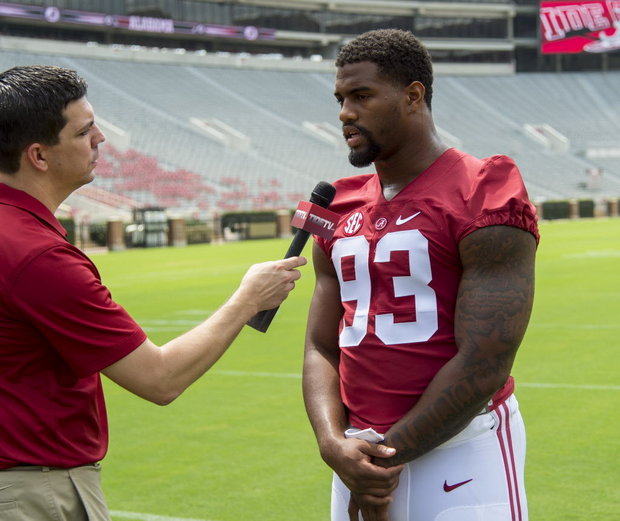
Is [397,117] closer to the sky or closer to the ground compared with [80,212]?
closer to the sky

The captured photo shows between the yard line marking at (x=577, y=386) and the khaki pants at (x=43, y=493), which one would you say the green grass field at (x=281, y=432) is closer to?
the yard line marking at (x=577, y=386)

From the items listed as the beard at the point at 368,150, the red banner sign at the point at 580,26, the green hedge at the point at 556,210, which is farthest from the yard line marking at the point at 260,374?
the red banner sign at the point at 580,26

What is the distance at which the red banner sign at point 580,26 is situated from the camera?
7625 cm

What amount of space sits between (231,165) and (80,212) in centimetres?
1458

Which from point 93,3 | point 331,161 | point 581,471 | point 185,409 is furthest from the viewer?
point 93,3

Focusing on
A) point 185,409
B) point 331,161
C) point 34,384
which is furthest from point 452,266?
point 331,161

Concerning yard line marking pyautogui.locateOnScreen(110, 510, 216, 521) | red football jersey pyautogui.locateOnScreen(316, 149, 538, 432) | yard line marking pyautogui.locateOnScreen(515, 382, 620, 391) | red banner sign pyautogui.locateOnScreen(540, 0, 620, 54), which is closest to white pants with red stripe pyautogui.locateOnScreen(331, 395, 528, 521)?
red football jersey pyautogui.locateOnScreen(316, 149, 538, 432)

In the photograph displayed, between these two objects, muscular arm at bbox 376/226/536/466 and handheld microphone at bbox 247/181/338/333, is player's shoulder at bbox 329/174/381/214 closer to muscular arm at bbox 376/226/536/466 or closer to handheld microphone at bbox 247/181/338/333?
handheld microphone at bbox 247/181/338/333

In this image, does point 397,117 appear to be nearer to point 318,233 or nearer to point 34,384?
point 318,233

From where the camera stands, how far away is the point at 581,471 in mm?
6348

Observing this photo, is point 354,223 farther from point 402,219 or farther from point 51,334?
point 51,334

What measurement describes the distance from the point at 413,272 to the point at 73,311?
3.24 feet

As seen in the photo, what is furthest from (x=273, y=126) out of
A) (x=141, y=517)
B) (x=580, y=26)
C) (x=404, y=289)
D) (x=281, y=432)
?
(x=404, y=289)

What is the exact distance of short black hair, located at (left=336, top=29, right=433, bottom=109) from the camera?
3096 millimetres
